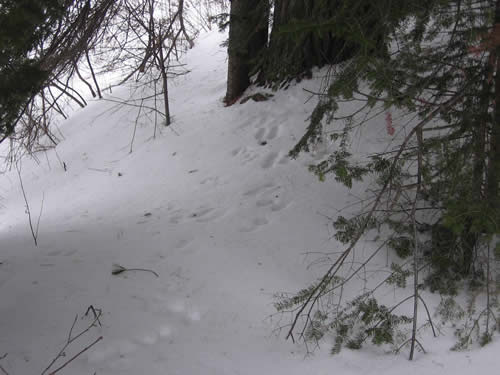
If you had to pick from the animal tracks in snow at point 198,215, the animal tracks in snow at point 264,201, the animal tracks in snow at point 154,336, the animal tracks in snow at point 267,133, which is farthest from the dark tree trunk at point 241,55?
the animal tracks in snow at point 154,336

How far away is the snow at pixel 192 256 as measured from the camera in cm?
231

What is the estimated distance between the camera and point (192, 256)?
10.8 feet

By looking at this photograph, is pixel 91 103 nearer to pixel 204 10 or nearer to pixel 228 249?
pixel 204 10

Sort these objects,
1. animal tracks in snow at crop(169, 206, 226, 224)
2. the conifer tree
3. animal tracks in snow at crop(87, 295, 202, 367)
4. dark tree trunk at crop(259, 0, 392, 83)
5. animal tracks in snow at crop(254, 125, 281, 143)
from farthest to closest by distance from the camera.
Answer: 1. animal tracks in snow at crop(254, 125, 281, 143)
2. animal tracks in snow at crop(169, 206, 226, 224)
3. animal tracks in snow at crop(87, 295, 202, 367)
4. the conifer tree
5. dark tree trunk at crop(259, 0, 392, 83)

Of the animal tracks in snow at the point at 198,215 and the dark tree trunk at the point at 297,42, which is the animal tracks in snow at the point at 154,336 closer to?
the animal tracks in snow at the point at 198,215

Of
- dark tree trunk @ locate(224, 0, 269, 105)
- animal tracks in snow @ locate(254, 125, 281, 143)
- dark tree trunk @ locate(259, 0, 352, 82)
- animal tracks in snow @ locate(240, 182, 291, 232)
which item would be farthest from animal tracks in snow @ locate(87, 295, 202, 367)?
dark tree trunk @ locate(224, 0, 269, 105)

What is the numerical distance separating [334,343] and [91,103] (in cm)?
972

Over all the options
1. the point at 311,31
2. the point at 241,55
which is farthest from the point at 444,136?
the point at 241,55

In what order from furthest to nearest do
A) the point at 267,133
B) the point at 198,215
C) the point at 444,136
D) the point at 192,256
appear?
the point at 267,133, the point at 198,215, the point at 192,256, the point at 444,136

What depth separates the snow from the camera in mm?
2312

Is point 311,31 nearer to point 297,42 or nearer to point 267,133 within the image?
point 297,42

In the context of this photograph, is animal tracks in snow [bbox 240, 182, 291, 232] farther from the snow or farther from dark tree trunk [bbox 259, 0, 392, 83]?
dark tree trunk [bbox 259, 0, 392, 83]

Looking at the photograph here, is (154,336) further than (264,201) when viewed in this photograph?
No

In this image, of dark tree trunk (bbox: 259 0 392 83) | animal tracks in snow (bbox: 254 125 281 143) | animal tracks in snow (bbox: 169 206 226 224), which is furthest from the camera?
animal tracks in snow (bbox: 254 125 281 143)
